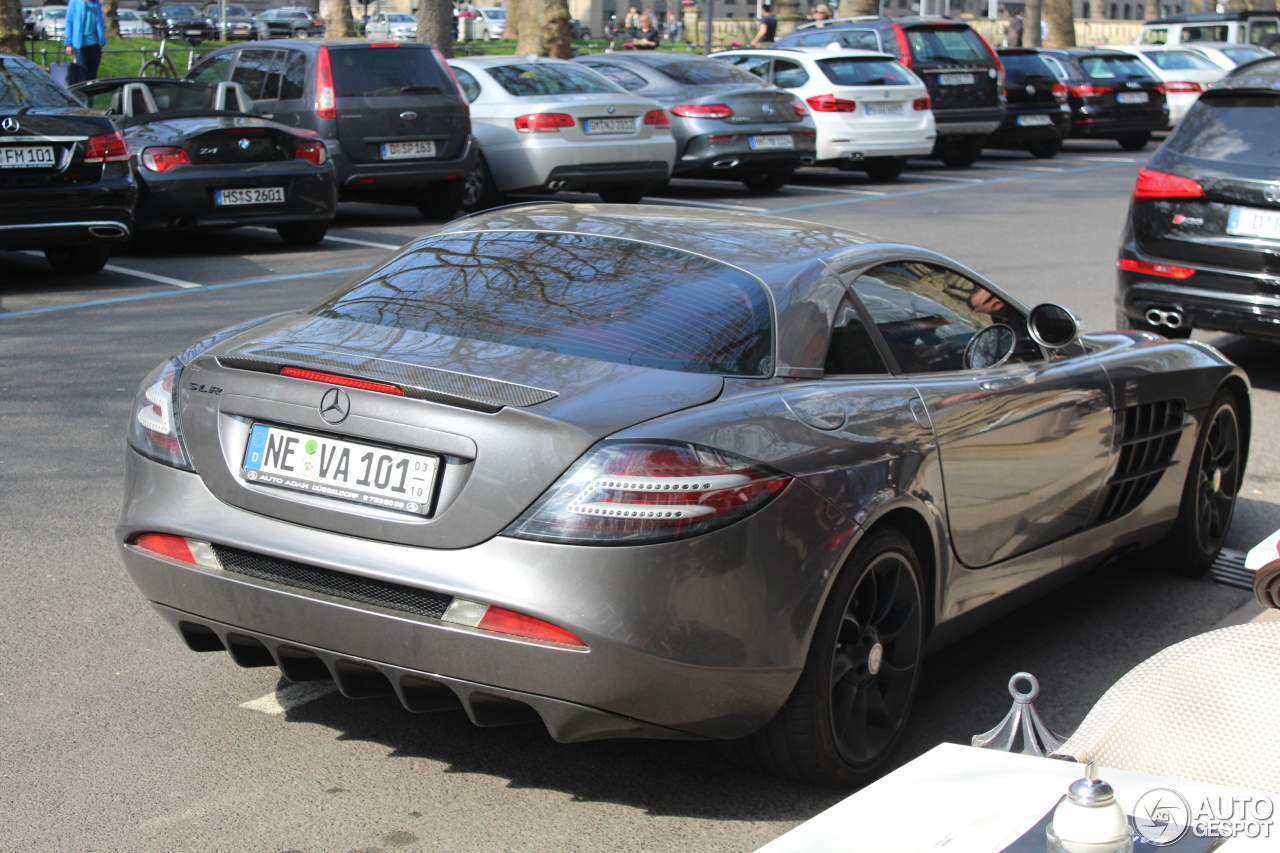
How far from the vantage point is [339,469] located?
10.8 feet

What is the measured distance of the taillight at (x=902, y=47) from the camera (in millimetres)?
20156

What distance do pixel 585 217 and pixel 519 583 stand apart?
155cm

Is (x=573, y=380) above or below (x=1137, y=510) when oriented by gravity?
above

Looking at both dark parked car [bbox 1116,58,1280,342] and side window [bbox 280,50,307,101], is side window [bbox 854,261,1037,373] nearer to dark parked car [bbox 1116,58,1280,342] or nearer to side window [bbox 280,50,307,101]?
dark parked car [bbox 1116,58,1280,342]

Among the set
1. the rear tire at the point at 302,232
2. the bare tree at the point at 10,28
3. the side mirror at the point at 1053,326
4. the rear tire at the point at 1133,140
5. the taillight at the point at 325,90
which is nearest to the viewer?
the side mirror at the point at 1053,326

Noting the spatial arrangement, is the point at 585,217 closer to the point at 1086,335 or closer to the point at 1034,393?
the point at 1034,393

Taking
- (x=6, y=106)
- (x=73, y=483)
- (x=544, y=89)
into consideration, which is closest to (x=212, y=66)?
(x=544, y=89)

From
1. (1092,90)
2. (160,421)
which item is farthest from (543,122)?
(1092,90)

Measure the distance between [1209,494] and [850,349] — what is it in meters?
2.30

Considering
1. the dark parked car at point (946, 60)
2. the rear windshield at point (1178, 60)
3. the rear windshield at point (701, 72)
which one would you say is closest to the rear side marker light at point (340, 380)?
the rear windshield at point (701, 72)

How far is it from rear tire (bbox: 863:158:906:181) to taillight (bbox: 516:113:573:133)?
6.14 meters

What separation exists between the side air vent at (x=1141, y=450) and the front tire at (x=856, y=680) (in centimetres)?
131

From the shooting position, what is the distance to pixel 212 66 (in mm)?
14773

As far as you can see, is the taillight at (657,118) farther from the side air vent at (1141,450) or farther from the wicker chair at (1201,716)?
the wicker chair at (1201,716)
